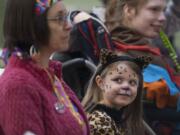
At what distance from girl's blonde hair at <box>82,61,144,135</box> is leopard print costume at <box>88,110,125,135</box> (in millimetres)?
157

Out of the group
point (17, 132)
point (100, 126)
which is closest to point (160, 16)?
point (100, 126)

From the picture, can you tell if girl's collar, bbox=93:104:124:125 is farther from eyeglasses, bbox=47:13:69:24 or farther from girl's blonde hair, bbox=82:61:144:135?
eyeglasses, bbox=47:13:69:24

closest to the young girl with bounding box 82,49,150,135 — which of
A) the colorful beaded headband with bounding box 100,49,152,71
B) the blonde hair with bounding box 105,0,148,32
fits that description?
the colorful beaded headband with bounding box 100,49,152,71

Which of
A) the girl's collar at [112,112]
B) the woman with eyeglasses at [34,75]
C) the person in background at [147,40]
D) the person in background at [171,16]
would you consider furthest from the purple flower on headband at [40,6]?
the person in background at [171,16]

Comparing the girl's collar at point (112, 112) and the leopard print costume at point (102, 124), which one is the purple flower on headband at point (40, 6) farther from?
the girl's collar at point (112, 112)

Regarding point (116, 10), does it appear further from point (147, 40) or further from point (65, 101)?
point (65, 101)

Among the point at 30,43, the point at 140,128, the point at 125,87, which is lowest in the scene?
the point at 140,128

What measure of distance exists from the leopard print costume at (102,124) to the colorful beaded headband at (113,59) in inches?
14.4

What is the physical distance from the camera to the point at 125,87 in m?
3.67

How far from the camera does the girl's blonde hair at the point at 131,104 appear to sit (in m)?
3.77

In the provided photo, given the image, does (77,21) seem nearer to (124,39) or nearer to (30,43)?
(124,39)

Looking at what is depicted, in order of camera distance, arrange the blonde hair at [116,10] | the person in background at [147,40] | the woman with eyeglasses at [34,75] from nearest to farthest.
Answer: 1. the woman with eyeglasses at [34,75]
2. the person in background at [147,40]
3. the blonde hair at [116,10]

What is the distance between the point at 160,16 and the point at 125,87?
923mm

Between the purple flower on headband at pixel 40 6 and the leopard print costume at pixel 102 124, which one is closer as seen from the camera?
the purple flower on headband at pixel 40 6
